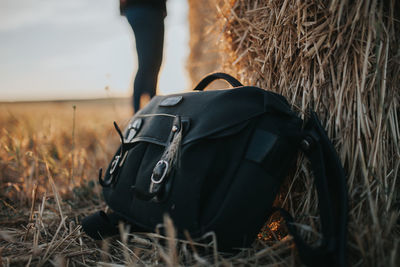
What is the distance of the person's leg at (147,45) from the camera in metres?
1.25

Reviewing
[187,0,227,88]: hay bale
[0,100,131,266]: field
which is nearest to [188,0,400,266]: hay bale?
[0,100,131,266]: field

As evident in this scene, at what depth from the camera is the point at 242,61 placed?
3.56 ft

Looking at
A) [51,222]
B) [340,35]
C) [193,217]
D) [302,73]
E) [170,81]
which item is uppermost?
[340,35]

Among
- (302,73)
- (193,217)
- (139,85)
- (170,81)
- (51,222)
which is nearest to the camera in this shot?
(193,217)

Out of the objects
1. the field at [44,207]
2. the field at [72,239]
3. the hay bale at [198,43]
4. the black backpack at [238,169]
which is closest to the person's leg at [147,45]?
the field at [44,207]

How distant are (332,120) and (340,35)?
22cm

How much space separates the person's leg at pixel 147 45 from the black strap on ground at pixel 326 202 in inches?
33.2

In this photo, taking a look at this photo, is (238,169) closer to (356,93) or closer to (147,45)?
(356,93)

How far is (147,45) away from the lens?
1285mm

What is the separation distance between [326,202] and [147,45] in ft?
3.34

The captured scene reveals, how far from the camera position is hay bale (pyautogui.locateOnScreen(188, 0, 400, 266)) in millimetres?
677

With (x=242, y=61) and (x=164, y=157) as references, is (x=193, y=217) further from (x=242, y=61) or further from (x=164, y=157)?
(x=242, y=61)

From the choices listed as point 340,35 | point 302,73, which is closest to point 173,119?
point 302,73

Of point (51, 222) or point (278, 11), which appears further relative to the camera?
point (51, 222)
